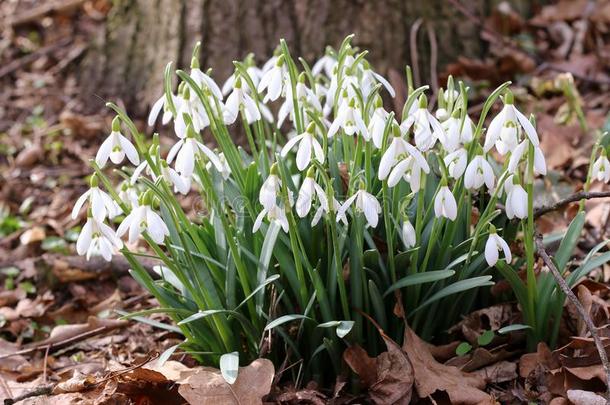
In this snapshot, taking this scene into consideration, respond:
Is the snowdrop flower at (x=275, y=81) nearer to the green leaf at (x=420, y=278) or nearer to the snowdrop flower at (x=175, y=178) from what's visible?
the snowdrop flower at (x=175, y=178)

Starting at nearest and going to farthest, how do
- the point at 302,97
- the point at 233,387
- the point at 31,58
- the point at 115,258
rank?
the point at 233,387, the point at 302,97, the point at 115,258, the point at 31,58

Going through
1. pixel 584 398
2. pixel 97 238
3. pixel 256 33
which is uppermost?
pixel 256 33

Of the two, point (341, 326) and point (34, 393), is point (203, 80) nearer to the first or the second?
point (341, 326)

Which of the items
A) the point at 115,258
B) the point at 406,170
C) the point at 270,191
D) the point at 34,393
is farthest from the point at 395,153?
the point at 115,258

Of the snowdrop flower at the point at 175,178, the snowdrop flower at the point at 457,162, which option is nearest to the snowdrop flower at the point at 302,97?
the snowdrop flower at the point at 175,178

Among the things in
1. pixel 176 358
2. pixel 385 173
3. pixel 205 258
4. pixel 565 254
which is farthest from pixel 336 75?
pixel 176 358

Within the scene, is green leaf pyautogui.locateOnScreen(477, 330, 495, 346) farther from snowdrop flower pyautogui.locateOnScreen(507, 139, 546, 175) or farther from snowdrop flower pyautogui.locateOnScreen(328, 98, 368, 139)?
snowdrop flower pyautogui.locateOnScreen(328, 98, 368, 139)

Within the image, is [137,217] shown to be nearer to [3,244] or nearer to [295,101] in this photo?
[295,101]

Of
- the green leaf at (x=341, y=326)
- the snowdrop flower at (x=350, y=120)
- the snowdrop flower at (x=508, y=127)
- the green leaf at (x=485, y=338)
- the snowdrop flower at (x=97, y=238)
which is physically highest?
the snowdrop flower at (x=350, y=120)
